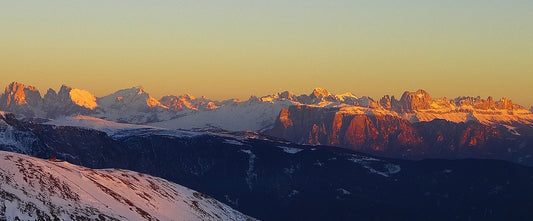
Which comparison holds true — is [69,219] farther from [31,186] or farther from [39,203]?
[31,186]

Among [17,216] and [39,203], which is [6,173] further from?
[17,216]

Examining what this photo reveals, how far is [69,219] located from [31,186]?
19593 millimetres

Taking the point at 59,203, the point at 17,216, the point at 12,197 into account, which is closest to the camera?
the point at 17,216

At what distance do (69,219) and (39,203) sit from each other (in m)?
5.86

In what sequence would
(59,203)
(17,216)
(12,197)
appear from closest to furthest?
(17,216) < (12,197) < (59,203)

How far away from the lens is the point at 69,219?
18275cm

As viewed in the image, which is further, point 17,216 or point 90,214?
point 90,214

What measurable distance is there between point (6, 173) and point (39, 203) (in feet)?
59.7

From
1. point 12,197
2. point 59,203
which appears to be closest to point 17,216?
point 12,197

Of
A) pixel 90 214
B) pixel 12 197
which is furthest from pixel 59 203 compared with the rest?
pixel 12 197

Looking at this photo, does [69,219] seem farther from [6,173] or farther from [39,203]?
[6,173]

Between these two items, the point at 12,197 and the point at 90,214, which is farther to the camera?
the point at 90,214

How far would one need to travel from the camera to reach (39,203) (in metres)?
183

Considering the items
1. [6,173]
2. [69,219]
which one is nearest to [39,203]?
[69,219]
